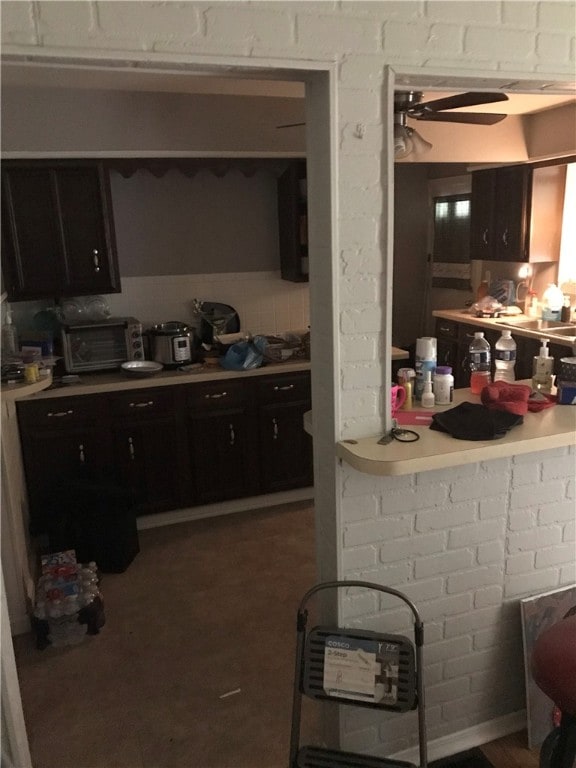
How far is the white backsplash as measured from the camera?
3959mm

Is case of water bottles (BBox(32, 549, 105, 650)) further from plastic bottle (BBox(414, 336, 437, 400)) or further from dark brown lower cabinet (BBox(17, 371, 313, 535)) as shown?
plastic bottle (BBox(414, 336, 437, 400))

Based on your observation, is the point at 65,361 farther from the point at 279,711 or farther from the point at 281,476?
the point at 279,711

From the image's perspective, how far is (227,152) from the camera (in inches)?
141

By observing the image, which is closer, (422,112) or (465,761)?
(465,761)

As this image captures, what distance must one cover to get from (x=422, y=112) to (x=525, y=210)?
2.26m

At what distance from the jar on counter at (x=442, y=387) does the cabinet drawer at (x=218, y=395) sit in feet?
5.70

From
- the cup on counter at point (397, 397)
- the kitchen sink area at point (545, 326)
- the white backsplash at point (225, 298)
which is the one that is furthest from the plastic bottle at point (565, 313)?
the cup on counter at point (397, 397)

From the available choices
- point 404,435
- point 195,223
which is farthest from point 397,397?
point 195,223

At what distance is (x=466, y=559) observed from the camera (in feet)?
6.37

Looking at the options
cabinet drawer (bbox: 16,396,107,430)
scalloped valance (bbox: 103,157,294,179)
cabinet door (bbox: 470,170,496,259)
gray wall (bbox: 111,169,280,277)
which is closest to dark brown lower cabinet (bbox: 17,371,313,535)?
cabinet drawer (bbox: 16,396,107,430)

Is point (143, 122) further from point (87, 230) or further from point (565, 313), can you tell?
point (565, 313)

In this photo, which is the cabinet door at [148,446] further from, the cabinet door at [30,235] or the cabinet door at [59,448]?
the cabinet door at [30,235]

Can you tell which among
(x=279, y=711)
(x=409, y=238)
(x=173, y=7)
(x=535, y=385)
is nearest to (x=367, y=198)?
(x=173, y=7)

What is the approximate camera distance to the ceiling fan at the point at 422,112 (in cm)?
237
